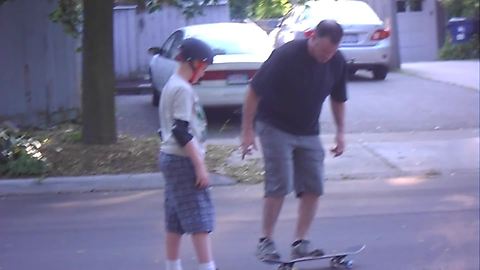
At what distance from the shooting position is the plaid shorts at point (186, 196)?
6422 millimetres

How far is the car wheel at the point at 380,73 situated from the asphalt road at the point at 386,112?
1.05 metres

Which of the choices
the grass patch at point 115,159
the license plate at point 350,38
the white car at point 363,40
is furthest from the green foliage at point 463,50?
the grass patch at point 115,159

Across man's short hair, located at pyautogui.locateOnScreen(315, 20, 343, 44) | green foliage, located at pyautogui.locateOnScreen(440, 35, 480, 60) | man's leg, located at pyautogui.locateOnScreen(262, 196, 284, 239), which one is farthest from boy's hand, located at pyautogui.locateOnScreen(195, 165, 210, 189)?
green foliage, located at pyautogui.locateOnScreen(440, 35, 480, 60)

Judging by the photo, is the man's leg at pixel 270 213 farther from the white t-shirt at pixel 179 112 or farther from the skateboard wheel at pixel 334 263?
the white t-shirt at pixel 179 112

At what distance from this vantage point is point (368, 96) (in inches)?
677

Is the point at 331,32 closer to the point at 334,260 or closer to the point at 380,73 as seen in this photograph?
the point at 334,260

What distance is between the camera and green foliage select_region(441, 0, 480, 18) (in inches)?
994

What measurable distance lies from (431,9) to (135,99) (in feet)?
54.6

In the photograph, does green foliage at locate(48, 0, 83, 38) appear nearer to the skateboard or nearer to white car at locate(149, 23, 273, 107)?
white car at locate(149, 23, 273, 107)

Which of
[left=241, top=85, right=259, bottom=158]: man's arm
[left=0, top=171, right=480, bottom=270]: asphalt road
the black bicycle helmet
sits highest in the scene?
the black bicycle helmet

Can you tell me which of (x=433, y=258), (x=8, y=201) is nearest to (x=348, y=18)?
(x=8, y=201)

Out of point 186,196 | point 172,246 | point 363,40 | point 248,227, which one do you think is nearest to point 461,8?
point 363,40

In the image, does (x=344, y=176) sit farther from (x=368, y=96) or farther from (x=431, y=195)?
(x=368, y=96)

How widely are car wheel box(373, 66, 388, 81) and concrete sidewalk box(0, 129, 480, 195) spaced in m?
5.88
